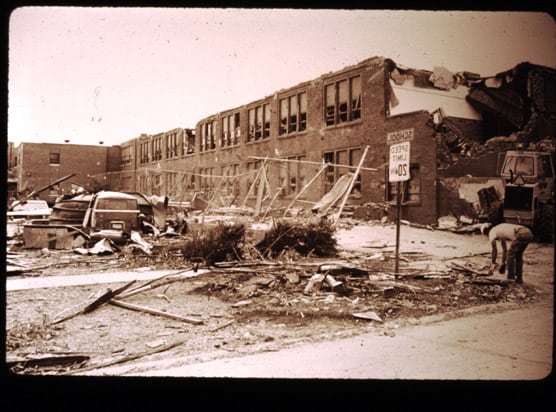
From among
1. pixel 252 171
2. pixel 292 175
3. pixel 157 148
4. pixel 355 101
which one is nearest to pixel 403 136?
pixel 292 175

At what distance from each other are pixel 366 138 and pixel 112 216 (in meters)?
7.20

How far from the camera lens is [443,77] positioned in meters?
5.61

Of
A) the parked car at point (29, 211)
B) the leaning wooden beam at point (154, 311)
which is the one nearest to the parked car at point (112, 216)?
the parked car at point (29, 211)

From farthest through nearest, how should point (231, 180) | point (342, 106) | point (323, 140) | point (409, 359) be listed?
point (231, 180)
point (342, 106)
point (323, 140)
point (409, 359)

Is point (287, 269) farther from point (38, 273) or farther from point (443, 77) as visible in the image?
point (38, 273)

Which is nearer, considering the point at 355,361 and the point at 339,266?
the point at 355,361

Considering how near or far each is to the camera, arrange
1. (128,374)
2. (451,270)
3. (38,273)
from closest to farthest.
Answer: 1. (128,374)
2. (451,270)
3. (38,273)

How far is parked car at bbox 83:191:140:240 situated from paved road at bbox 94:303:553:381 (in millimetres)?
7323

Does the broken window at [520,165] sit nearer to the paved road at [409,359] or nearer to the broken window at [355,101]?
the paved road at [409,359]

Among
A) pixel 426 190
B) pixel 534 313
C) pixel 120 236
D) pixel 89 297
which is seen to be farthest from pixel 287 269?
pixel 120 236

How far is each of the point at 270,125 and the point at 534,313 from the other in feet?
19.7

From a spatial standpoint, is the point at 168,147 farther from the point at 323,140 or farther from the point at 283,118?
the point at 323,140

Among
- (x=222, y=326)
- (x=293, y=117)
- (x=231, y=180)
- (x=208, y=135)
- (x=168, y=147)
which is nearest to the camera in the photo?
(x=222, y=326)

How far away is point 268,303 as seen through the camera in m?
5.74
